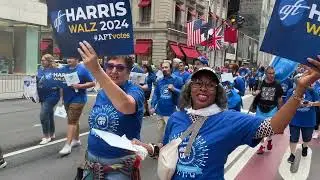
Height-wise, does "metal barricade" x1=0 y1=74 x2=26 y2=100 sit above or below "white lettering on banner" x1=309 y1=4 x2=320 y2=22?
below

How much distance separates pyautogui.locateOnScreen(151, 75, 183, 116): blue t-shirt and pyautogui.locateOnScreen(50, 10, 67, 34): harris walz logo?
16.8ft

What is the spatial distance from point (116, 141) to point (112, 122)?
363 mm

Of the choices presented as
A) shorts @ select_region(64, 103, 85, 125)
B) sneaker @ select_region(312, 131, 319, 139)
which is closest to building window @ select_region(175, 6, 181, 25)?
sneaker @ select_region(312, 131, 319, 139)

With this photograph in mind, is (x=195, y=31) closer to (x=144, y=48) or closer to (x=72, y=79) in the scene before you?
(x=72, y=79)

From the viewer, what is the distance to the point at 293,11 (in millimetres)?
2951

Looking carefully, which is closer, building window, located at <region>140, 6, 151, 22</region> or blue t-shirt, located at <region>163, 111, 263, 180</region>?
blue t-shirt, located at <region>163, 111, 263, 180</region>

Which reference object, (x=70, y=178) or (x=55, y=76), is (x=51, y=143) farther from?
(x=70, y=178)

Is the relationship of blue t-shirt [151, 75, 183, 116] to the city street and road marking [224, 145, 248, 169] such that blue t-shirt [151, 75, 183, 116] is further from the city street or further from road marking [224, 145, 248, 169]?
road marking [224, 145, 248, 169]

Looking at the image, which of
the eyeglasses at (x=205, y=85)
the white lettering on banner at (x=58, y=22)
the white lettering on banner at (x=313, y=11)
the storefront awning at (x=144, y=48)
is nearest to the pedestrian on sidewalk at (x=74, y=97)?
the white lettering on banner at (x=58, y=22)

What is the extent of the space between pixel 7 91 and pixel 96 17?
50.6ft

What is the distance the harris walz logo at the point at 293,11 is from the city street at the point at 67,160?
429cm

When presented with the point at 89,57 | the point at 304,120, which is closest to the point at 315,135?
the point at 304,120

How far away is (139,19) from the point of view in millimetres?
42812

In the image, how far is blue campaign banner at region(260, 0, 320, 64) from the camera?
289 cm
